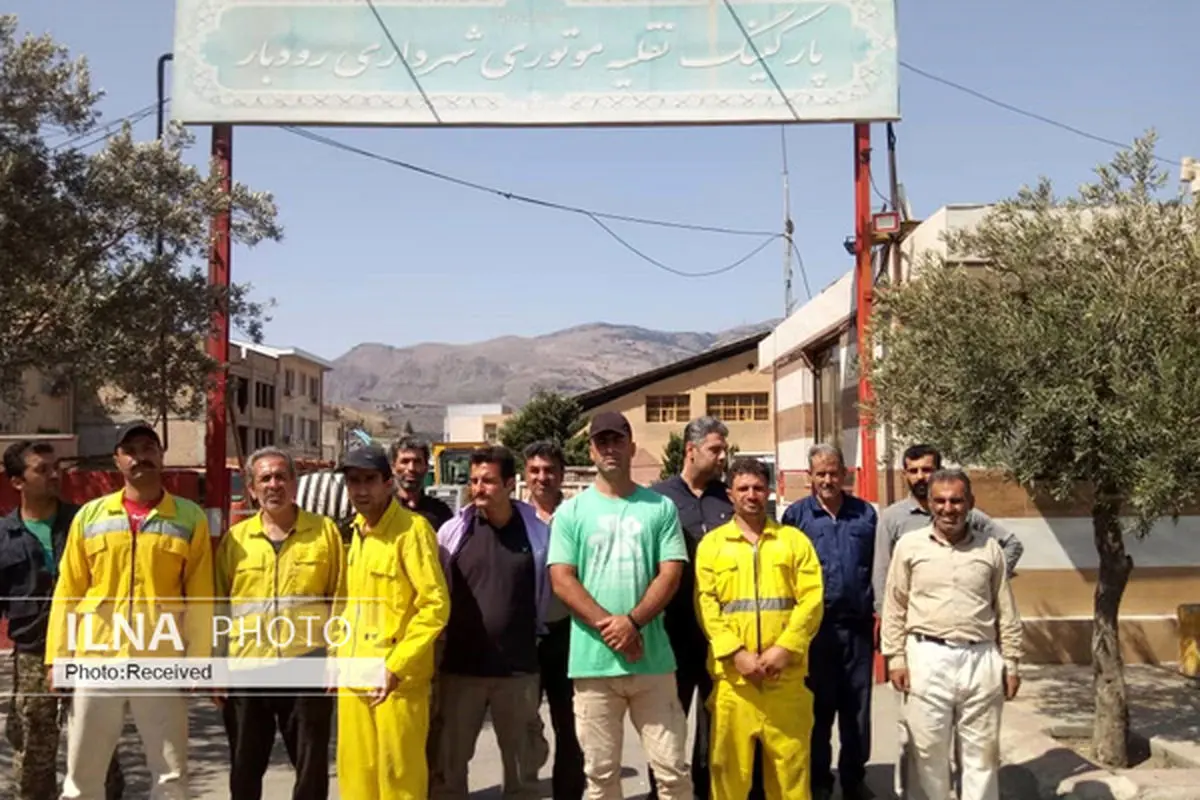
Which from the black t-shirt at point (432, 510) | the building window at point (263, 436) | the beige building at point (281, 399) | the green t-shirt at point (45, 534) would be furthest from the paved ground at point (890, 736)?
the building window at point (263, 436)

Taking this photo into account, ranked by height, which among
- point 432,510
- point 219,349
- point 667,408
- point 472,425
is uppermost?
point 472,425

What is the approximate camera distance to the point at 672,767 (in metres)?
4.71

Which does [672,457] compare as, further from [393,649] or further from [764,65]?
[393,649]

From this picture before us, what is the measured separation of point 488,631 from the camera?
516cm

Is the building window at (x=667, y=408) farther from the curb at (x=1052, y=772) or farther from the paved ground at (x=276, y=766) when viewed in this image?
the curb at (x=1052, y=772)

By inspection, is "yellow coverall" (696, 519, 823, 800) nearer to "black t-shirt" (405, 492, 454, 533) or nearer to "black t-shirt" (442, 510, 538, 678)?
"black t-shirt" (442, 510, 538, 678)

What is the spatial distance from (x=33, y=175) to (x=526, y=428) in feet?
113

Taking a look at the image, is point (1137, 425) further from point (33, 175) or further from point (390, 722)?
point (33, 175)

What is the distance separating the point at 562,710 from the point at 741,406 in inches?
1588

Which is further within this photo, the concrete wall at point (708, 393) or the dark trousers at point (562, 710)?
the concrete wall at point (708, 393)

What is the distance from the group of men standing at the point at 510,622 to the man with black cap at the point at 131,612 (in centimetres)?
1

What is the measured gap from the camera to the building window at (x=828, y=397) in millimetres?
13711

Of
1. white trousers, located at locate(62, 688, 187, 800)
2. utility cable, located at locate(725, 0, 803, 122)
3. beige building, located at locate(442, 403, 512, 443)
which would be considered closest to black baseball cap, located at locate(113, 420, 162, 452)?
white trousers, located at locate(62, 688, 187, 800)

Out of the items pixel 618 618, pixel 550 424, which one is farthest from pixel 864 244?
pixel 550 424
